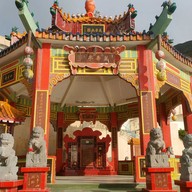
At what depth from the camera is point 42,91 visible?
30.7ft

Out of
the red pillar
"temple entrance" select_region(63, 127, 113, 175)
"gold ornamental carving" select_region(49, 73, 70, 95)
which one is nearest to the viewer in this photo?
"gold ornamental carving" select_region(49, 73, 70, 95)

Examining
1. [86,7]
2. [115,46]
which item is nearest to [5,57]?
[115,46]

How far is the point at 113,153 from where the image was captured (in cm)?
1548

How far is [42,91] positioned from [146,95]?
4186 mm

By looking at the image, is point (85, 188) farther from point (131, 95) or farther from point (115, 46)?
point (131, 95)

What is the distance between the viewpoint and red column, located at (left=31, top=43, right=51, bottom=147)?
355 inches

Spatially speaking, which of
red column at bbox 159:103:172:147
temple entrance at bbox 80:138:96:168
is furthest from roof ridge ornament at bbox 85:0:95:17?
temple entrance at bbox 80:138:96:168

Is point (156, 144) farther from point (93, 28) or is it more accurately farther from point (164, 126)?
point (93, 28)

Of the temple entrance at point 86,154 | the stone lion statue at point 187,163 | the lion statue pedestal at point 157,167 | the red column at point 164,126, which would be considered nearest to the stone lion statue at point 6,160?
→ the lion statue pedestal at point 157,167

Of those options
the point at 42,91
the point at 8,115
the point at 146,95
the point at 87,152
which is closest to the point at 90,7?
the point at 42,91

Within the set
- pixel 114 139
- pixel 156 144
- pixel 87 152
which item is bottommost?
pixel 87 152

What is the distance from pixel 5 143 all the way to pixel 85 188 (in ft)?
10.9

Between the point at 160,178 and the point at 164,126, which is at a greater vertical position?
the point at 164,126

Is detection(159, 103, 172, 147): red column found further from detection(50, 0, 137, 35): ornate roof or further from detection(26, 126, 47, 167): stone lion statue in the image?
detection(26, 126, 47, 167): stone lion statue
